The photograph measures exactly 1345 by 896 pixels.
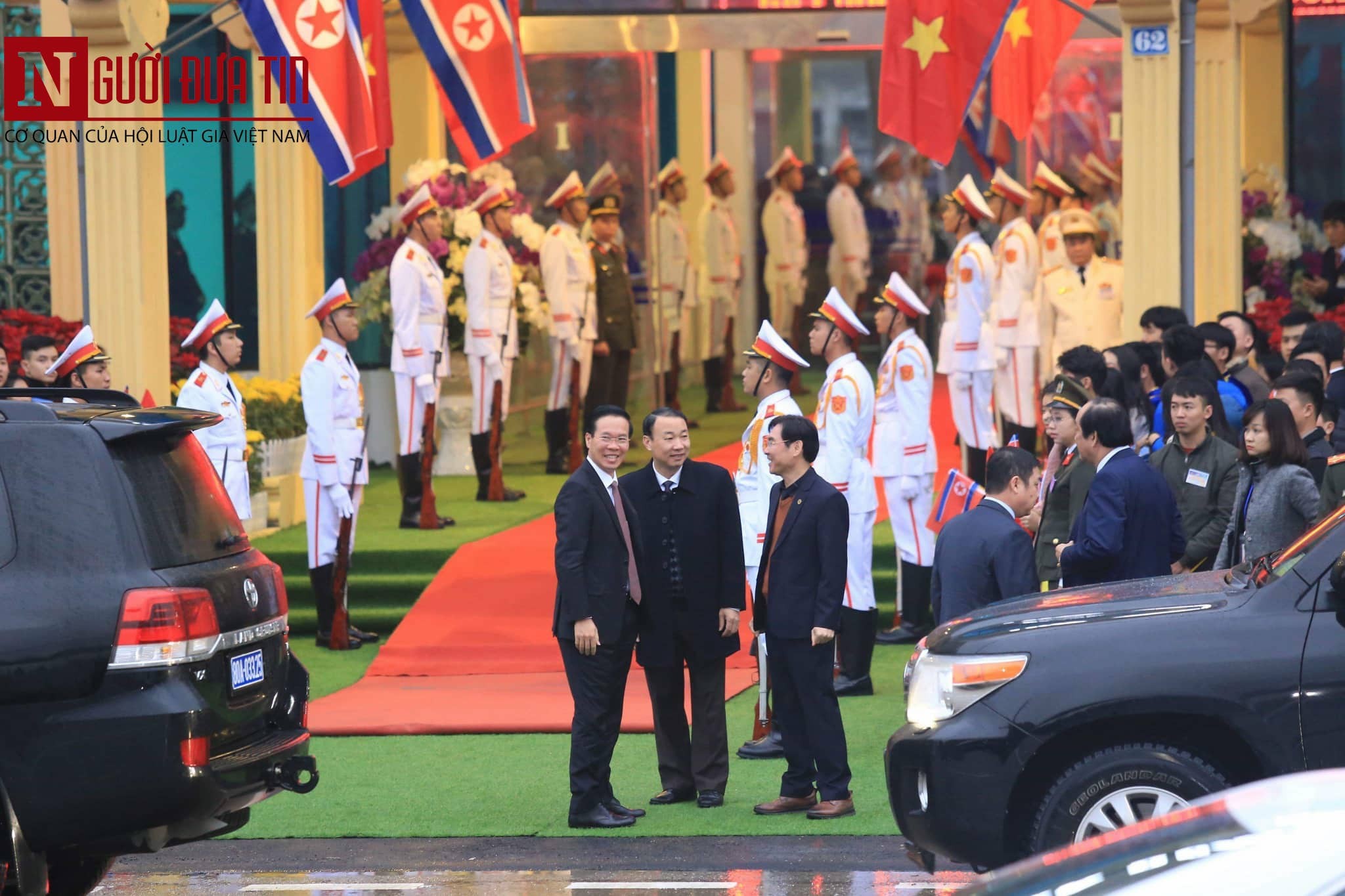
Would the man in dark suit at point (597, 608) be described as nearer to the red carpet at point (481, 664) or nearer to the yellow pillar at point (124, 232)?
the red carpet at point (481, 664)

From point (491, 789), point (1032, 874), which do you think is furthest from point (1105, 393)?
point (1032, 874)

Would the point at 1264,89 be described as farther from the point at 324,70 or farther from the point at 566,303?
the point at 324,70

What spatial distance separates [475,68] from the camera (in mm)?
13523

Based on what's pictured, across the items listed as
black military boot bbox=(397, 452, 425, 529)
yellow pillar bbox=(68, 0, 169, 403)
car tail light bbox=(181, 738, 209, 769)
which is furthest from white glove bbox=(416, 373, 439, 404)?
car tail light bbox=(181, 738, 209, 769)

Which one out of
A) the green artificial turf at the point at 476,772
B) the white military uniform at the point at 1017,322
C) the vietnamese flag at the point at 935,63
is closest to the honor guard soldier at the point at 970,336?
the white military uniform at the point at 1017,322

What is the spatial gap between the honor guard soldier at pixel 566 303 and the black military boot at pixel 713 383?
3314 millimetres

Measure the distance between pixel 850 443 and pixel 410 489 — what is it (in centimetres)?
453

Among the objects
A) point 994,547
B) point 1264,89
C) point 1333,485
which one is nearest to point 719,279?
point 1264,89

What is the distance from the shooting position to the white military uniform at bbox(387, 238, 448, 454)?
14.0 m

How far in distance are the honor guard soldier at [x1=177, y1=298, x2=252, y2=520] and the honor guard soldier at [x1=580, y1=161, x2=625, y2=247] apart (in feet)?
17.9

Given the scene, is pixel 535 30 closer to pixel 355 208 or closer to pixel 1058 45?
→ pixel 355 208

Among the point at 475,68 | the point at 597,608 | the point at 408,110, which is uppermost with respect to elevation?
the point at 408,110

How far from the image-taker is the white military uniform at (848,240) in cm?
2244

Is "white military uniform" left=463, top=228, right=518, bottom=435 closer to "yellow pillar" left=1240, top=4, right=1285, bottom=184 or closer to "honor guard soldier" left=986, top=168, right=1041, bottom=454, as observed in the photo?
"honor guard soldier" left=986, top=168, right=1041, bottom=454
